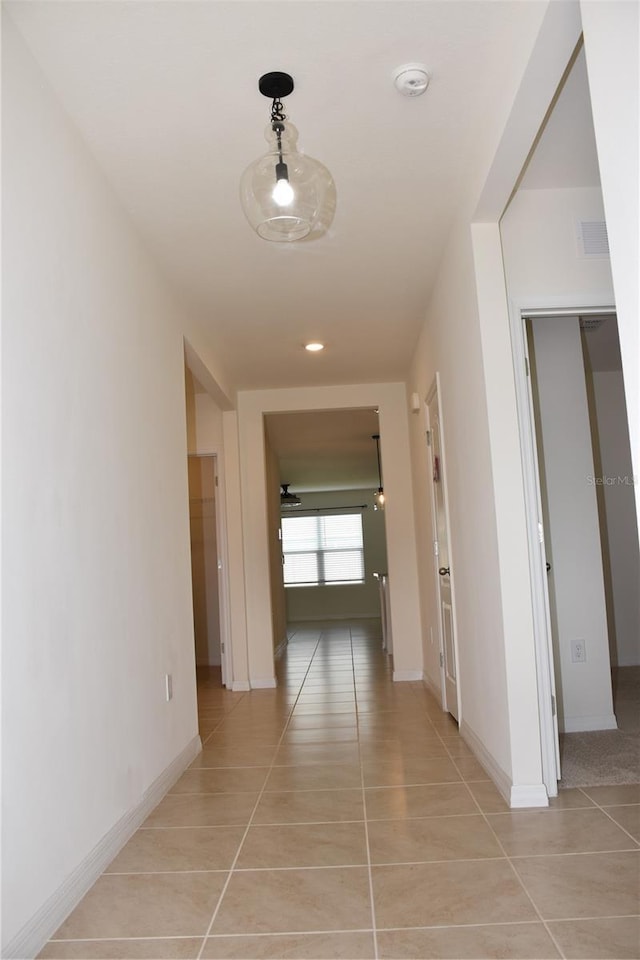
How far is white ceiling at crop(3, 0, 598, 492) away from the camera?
2309mm

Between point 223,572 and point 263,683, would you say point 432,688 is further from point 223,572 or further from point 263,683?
point 223,572

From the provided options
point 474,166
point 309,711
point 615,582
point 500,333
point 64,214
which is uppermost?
point 474,166

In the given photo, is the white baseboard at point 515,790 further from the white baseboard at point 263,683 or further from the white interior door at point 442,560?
the white baseboard at point 263,683

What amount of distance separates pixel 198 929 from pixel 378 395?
5.26 metres

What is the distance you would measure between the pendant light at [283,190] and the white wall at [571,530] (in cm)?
238

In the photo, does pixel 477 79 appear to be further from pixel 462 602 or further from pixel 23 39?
pixel 462 602

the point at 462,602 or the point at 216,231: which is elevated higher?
the point at 216,231

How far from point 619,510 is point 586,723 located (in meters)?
3.17

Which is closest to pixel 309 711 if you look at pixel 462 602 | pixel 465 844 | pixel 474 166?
pixel 462 602

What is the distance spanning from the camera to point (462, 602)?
4211mm

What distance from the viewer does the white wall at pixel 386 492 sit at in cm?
676

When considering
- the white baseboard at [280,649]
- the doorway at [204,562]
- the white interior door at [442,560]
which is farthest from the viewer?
the doorway at [204,562]

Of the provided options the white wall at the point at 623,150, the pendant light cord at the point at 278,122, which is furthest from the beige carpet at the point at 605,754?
the pendant light cord at the point at 278,122

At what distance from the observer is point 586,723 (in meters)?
4.28
